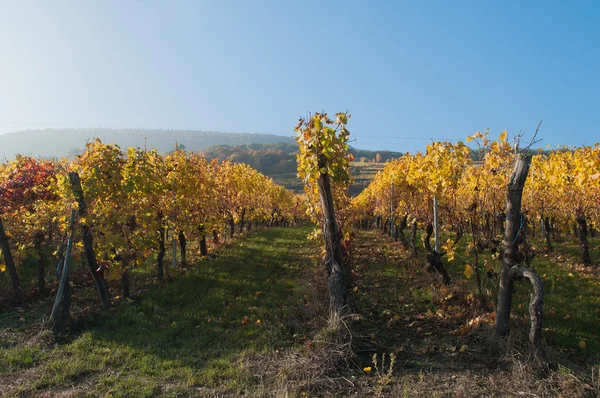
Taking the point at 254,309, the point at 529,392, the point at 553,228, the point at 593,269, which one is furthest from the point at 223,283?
the point at 553,228

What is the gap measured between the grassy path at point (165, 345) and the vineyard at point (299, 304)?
0.03 m

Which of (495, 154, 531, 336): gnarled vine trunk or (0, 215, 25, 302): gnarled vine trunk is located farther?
(0, 215, 25, 302): gnarled vine trunk

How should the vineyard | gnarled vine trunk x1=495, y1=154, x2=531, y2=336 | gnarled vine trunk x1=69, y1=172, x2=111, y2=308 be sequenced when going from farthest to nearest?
gnarled vine trunk x1=69, y1=172, x2=111, y2=308 < gnarled vine trunk x1=495, y1=154, x2=531, y2=336 < the vineyard

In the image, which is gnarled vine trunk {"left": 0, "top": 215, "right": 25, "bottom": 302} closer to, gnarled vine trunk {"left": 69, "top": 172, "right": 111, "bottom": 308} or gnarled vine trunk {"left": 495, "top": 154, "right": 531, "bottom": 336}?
gnarled vine trunk {"left": 69, "top": 172, "right": 111, "bottom": 308}

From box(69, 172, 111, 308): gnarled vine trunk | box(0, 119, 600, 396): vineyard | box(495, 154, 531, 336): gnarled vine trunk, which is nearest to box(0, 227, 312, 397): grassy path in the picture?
box(0, 119, 600, 396): vineyard

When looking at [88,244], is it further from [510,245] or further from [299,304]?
[510,245]

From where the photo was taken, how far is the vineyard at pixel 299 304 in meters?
4.48

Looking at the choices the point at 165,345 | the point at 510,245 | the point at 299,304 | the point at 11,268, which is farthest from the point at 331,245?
the point at 11,268

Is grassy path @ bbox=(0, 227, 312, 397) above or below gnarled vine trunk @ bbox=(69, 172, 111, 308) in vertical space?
below

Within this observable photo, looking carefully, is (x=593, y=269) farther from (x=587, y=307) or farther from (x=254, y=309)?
(x=254, y=309)

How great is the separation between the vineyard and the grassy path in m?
0.03

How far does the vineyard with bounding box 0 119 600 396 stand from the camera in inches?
177

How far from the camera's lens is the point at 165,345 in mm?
5758

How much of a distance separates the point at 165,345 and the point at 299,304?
299 cm
